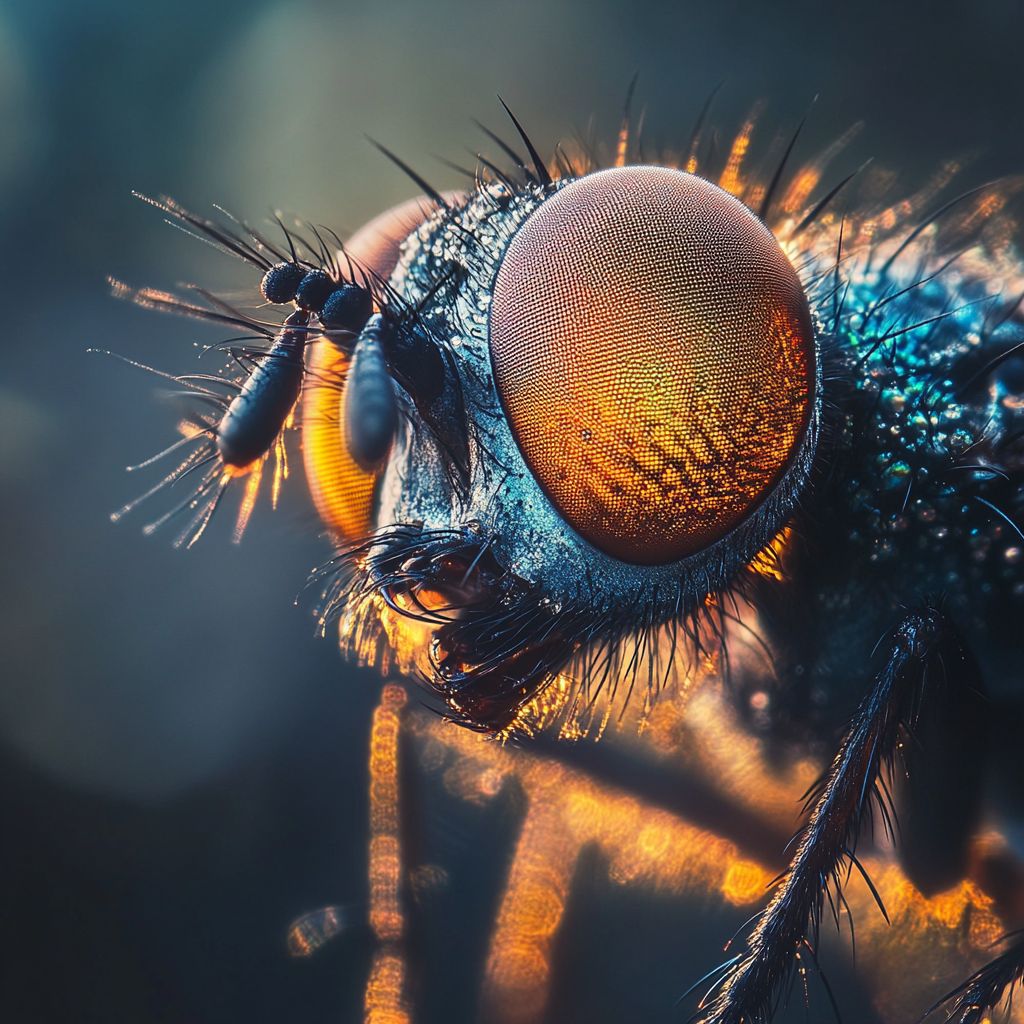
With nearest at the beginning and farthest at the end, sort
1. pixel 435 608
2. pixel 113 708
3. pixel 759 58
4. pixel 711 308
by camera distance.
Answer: pixel 711 308, pixel 435 608, pixel 113 708, pixel 759 58

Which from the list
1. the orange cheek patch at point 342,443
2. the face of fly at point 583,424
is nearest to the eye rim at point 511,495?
the face of fly at point 583,424

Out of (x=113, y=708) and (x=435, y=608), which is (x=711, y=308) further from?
(x=113, y=708)

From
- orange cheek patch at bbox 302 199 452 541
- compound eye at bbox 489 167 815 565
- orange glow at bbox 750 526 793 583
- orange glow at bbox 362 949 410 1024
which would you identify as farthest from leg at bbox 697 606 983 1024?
orange cheek patch at bbox 302 199 452 541

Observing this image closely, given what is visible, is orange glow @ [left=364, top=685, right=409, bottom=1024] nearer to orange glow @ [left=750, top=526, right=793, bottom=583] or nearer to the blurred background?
the blurred background

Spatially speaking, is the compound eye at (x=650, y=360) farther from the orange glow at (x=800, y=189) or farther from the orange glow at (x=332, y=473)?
the orange glow at (x=800, y=189)

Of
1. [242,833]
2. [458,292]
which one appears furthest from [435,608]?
[242,833]

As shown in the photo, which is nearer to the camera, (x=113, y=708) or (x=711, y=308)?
(x=711, y=308)
